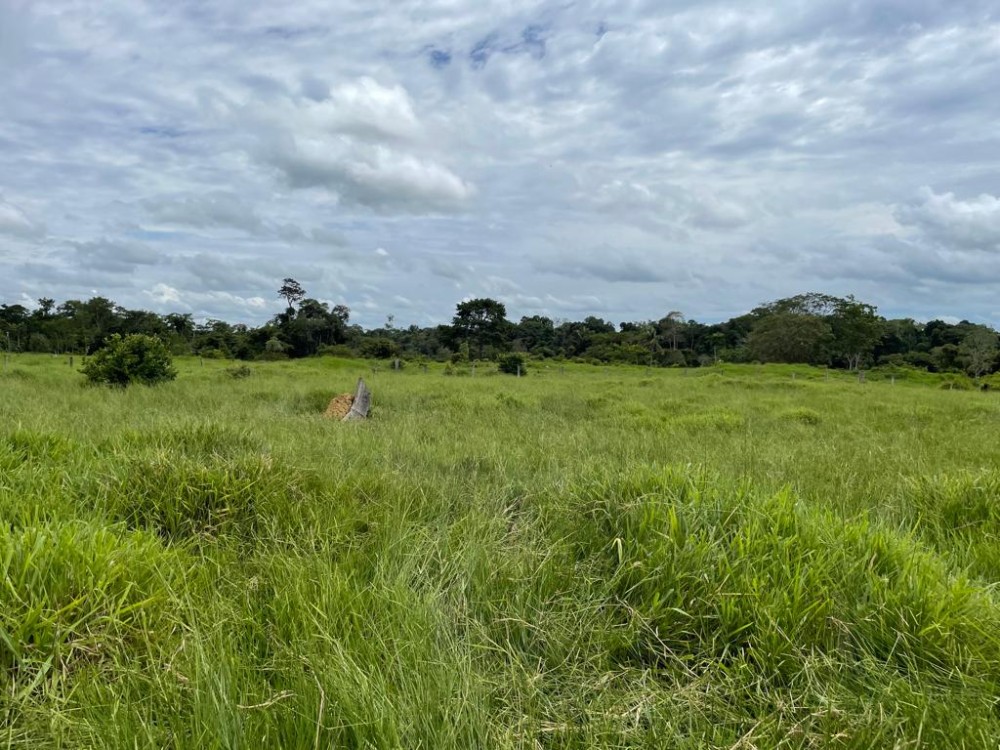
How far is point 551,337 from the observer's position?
75312mm

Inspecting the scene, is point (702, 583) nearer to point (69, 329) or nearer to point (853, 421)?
point (853, 421)

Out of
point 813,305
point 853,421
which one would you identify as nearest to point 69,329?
point 853,421

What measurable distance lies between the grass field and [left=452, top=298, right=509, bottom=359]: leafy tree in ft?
195

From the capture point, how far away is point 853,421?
10.1 m

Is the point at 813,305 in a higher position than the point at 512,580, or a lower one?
higher

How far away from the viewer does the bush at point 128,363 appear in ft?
45.6

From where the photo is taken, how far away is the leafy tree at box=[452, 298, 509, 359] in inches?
2483

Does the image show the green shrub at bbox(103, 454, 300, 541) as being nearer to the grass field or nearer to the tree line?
the grass field

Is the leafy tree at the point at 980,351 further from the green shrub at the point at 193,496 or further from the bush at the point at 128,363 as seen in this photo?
the green shrub at the point at 193,496

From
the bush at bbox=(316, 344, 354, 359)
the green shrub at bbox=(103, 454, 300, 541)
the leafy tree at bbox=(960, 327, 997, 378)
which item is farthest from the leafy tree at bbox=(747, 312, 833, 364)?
the green shrub at bbox=(103, 454, 300, 541)

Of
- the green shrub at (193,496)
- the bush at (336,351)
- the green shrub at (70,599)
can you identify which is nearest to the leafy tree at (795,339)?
the bush at (336,351)

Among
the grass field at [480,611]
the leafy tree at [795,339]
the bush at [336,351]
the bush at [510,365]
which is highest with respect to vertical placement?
the leafy tree at [795,339]

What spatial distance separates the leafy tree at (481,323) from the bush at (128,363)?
48.7 meters

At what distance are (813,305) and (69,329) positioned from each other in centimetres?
7664
